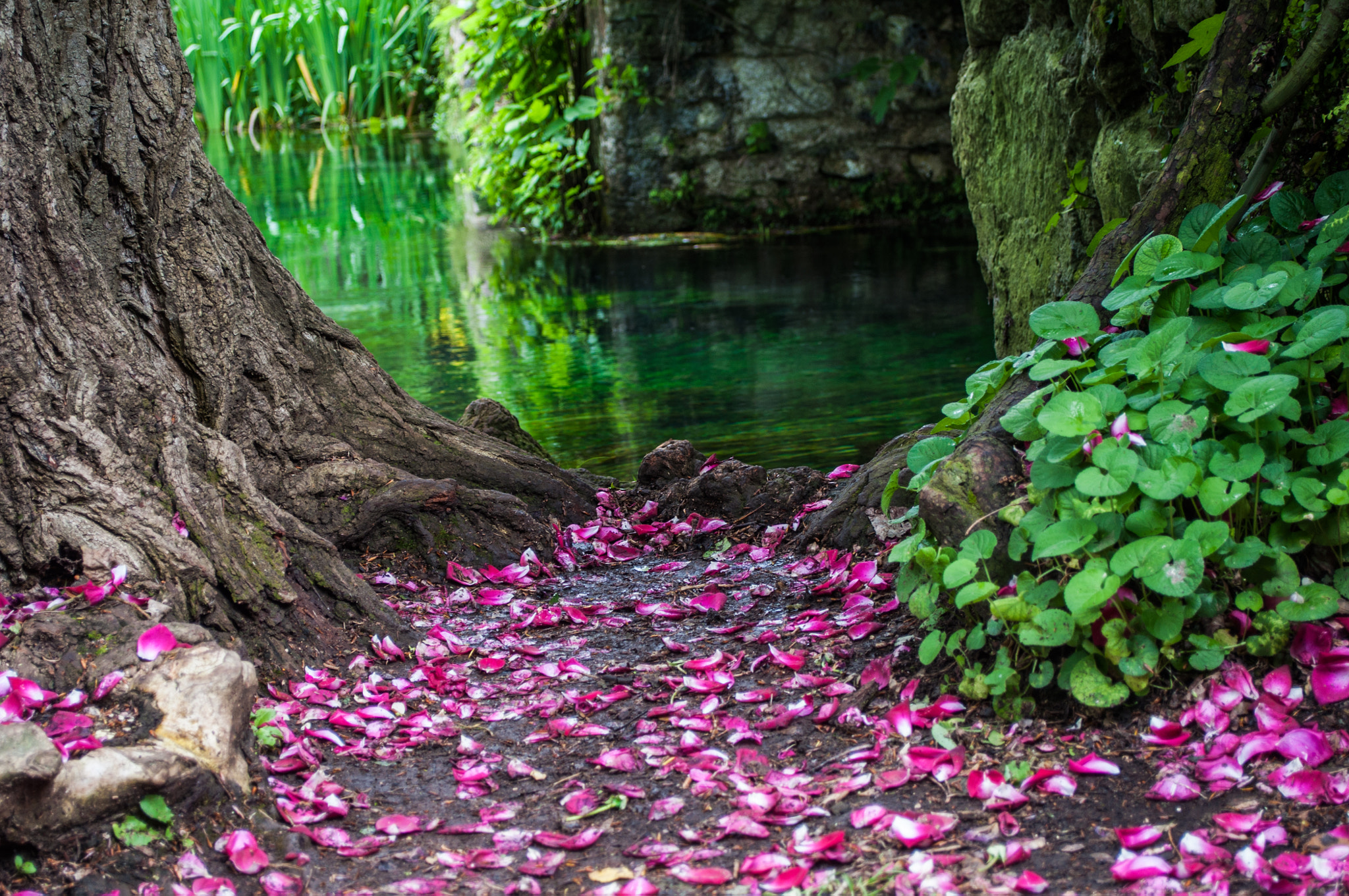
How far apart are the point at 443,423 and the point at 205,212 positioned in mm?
945

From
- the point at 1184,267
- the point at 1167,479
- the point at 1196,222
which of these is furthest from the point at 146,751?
the point at 1196,222

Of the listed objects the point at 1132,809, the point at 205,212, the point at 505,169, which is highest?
the point at 505,169

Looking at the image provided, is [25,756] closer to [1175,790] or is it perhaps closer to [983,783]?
[983,783]

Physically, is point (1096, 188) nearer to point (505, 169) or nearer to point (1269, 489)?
point (1269, 489)

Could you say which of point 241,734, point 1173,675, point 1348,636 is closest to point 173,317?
point 241,734

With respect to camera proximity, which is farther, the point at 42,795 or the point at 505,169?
the point at 505,169

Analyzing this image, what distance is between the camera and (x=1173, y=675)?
2037 millimetres

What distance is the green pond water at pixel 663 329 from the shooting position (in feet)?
16.1

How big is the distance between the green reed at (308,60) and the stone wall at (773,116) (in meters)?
7.86

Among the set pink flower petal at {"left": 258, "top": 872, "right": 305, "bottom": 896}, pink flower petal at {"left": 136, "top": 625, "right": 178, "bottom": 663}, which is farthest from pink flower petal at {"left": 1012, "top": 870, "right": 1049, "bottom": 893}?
pink flower petal at {"left": 136, "top": 625, "right": 178, "bottom": 663}

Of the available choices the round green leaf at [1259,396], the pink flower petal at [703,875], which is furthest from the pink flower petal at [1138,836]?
the round green leaf at [1259,396]

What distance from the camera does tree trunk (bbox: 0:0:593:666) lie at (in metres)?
2.37

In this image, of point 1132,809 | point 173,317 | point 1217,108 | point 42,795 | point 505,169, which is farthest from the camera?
point 505,169

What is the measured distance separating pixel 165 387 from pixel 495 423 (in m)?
1.35
